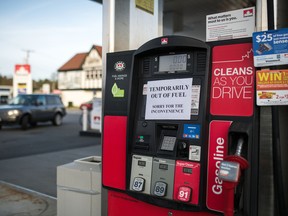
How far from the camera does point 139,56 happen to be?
2598 millimetres

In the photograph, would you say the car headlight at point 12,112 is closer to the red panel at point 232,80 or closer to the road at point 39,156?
the road at point 39,156

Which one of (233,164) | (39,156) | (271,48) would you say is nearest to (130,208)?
(233,164)

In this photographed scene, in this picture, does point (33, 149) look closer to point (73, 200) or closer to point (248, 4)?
point (73, 200)

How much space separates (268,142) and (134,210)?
125 cm

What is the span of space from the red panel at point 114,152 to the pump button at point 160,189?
36 cm

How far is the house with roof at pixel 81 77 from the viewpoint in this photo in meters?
53.4

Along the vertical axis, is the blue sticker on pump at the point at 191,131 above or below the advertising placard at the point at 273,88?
below

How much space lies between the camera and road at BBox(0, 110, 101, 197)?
6148mm

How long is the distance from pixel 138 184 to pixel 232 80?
41.7 inches

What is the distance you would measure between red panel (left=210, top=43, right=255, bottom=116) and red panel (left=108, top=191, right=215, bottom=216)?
812 mm

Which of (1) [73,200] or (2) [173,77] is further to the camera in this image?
(1) [73,200]

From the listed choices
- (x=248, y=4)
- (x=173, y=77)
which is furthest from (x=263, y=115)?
(x=248, y=4)

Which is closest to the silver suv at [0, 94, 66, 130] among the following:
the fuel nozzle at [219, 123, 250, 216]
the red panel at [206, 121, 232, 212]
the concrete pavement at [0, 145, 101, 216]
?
the concrete pavement at [0, 145, 101, 216]

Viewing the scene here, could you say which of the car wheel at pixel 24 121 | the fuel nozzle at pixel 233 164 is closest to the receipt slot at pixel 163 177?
the fuel nozzle at pixel 233 164
